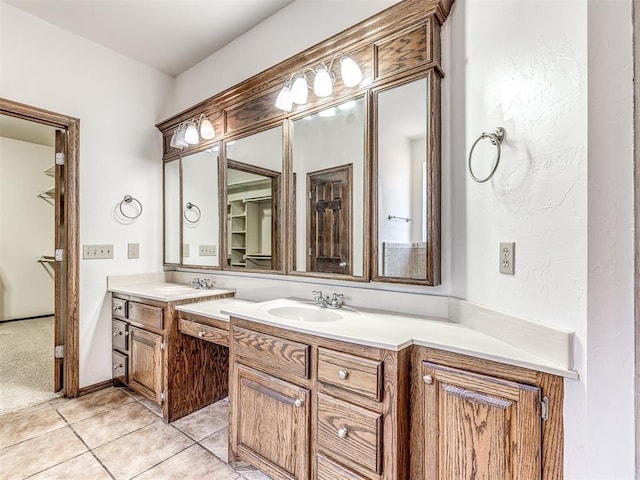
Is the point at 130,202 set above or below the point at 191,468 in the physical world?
above

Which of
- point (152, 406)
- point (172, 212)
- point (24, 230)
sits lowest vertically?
point (152, 406)

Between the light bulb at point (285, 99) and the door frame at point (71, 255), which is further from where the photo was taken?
the door frame at point (71, 255)

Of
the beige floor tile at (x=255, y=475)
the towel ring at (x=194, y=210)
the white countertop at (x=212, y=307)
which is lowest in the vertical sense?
the beige floor tile at (x=255, y=475)

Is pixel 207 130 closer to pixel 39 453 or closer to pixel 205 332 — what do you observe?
pixel 205 332

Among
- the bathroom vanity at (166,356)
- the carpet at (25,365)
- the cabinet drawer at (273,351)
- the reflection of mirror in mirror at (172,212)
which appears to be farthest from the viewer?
the reflection of mirror in mirror at (172,212)

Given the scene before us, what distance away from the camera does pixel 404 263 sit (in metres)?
1.60

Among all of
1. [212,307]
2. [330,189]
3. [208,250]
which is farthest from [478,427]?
[208,250]

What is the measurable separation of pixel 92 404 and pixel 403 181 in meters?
2.54

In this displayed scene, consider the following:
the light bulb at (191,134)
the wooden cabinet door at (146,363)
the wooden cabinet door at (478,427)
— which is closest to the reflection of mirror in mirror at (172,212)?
the light bulb at (191,134)

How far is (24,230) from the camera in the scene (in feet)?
15.0

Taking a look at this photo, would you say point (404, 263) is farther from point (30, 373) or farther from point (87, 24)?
point (30, 373)

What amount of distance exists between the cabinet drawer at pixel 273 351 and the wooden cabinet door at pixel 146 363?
2.63 ft

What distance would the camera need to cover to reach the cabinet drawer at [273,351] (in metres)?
1.36

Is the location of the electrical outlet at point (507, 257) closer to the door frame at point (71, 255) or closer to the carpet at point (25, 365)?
the door frame at point (71, 255)
